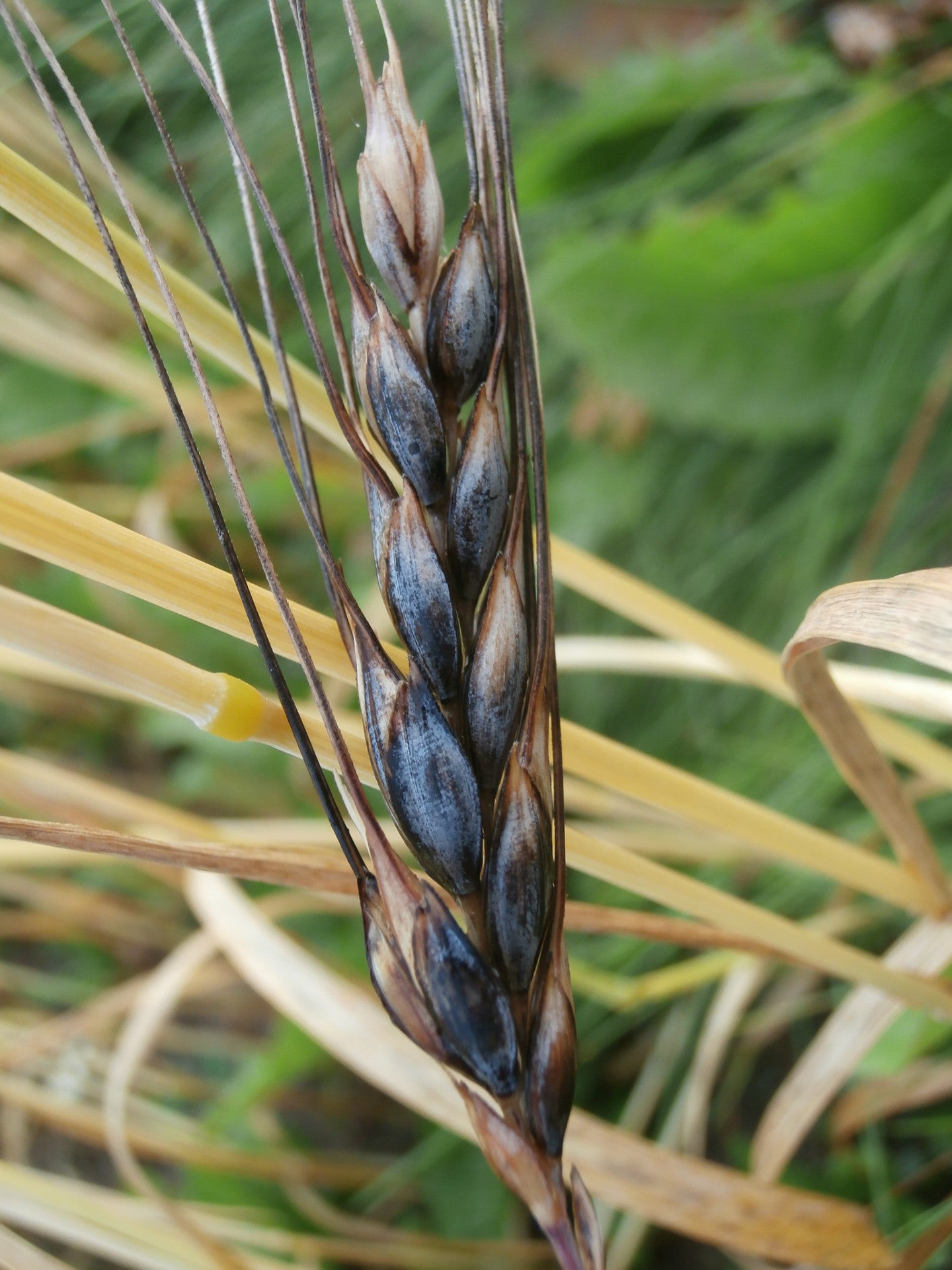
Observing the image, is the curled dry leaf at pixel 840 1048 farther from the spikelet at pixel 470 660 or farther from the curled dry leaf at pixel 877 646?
the spikelet at pixel 470 660

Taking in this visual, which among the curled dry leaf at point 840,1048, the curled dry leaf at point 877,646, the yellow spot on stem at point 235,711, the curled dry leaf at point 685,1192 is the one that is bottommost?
the curled dry leaf at point 685,1192

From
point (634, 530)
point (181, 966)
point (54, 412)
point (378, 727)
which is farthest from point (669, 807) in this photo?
point (54, 412)

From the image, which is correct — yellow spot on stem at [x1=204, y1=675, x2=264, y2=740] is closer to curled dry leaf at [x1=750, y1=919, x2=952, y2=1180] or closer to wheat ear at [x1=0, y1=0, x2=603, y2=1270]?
wheat ear at [x1=0, y1=0, x2=603, y2=1270]

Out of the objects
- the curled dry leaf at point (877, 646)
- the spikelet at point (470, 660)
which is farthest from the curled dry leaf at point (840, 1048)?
the spikelet at point (470, 660)

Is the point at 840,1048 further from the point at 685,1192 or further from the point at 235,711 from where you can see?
the point at 235,711

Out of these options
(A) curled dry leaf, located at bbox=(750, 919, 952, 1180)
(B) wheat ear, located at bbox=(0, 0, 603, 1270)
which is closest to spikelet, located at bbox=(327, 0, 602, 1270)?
(B) wheat ear, located at bbox=(0, 0, 603, 1270)

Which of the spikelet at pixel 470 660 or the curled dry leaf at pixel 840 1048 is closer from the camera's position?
the spikelet at pixel 470 660
